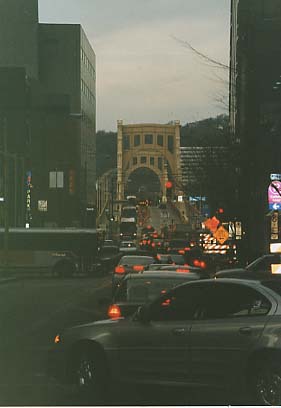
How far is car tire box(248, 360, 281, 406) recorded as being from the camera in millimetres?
9094

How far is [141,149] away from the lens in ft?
429

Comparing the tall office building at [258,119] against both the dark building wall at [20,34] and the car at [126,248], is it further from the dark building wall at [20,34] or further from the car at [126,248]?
the dark building wall at [20,34]

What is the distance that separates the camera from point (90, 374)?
34.4 ft

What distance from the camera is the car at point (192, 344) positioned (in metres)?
9.21

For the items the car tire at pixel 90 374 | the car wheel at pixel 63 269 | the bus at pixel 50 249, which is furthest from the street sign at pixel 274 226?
the car tire at pixel 90 374

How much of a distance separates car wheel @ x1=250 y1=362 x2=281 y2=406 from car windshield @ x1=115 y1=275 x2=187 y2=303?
508cm

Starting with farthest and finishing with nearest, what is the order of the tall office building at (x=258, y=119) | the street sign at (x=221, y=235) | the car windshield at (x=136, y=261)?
1. the street sign at (x=221, y=235)
2. the tall office building at (x=258, y=119)
3. the car windshield at (x=136, y=261)

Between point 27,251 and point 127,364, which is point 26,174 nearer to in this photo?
point 27,251

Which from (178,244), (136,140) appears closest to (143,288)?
(178,244)

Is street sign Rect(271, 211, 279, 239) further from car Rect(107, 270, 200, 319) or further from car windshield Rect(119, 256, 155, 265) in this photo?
car Rect(107, 270, 200, 319)

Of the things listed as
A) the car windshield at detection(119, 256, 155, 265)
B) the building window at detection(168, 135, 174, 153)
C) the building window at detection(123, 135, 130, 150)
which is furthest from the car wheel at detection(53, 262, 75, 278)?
the building window at detection(123, 135, 130, 150)

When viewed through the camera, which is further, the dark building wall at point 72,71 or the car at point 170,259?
the car at point 170,259

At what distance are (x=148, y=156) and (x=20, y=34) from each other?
122 m

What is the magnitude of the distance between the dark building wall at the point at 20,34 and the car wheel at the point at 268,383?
58.2 feet
